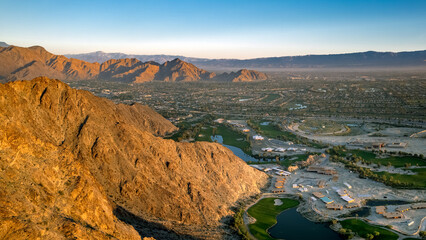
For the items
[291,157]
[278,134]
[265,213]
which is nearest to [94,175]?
[265,213]

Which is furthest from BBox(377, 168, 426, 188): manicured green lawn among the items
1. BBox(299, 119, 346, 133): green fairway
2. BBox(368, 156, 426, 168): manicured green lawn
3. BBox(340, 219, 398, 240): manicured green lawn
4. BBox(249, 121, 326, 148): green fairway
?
BBox(299, 119, 346, 133): green fairway

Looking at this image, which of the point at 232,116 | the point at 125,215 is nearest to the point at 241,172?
the point at 125,215

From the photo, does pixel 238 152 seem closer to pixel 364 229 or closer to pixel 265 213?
pixel 265 213

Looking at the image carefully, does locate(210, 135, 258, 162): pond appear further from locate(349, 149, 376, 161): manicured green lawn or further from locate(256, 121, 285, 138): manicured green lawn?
locate(349, 149, 376, 161): manicured green lawn

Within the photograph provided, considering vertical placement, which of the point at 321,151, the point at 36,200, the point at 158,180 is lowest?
the point at 321,151

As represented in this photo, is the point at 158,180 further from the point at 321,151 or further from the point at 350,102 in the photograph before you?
the point at 350,102

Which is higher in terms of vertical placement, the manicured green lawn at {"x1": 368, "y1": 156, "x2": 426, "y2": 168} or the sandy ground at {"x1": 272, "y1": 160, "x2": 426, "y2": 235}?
the manicured green lawn at {"x1": 368, "y1": 156, "x2": 426, "y2": 168}

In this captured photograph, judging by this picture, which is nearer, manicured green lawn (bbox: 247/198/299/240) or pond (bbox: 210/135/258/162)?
manicured green lawn (bbox: 247/198/299/240)

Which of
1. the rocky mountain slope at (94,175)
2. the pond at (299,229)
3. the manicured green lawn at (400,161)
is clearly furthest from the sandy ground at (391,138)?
the pond at (299,229)
